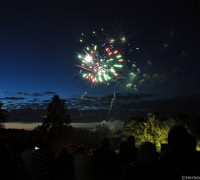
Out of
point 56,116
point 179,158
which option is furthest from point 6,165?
point 56,116

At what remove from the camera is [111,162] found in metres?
7.15

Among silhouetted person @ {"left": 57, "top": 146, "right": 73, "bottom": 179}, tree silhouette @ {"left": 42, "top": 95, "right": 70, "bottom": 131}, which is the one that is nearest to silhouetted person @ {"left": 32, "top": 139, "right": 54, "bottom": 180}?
silhouetted person @ {"left": 57, "top": 146, "right": 73, "bottom": 179}

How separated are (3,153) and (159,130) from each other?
31378 mm

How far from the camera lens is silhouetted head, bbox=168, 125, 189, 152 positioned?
3.01 metres

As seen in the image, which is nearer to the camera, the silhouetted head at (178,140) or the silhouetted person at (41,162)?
the silhouetted head at (178,140)

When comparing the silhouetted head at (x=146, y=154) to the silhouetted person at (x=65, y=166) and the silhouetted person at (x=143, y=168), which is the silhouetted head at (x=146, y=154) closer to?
the silhouetted person at (x=143, y=168)

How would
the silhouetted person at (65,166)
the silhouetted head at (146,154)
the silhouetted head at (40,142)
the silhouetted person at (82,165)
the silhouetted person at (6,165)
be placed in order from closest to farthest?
1. the silhouetted head at (146,154)
2. the silhouetted person at (6,165)
3. the silhouetted head at (40,142)
4. the silhouetted person at (82,165)
5. the silhouetted person at (65,166)

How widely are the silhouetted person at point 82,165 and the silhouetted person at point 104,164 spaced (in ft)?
1.41

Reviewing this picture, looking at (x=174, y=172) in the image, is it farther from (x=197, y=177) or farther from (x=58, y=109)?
(x=58, y=109)

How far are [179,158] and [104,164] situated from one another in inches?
181

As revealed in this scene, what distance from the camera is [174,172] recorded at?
2859 mm

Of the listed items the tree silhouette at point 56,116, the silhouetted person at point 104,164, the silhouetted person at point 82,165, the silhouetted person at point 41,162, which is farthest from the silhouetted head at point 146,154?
the tree silhouette at point 56,116

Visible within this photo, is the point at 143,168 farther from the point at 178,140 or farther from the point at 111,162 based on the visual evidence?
the point at 111,162

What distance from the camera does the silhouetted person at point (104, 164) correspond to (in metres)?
7.15
